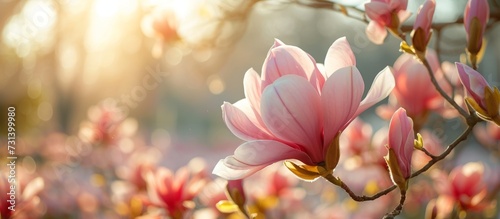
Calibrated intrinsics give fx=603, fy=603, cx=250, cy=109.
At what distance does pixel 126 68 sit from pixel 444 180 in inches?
195

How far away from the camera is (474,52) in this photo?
2.64 feet

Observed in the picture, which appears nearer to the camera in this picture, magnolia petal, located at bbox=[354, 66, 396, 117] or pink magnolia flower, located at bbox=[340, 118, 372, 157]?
magnolia petal, located at bbox=[354, 66, 396, 117]

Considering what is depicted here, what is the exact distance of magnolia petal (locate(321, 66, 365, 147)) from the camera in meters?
0.57

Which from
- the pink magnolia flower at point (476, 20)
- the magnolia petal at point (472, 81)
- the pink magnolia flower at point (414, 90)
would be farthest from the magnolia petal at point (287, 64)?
the pink magnolia flower at point (414, 90)

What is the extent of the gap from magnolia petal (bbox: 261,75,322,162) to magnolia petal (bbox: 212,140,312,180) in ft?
0.05

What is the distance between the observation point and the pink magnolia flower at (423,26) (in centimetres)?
77

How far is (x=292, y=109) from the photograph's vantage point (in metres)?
0.57

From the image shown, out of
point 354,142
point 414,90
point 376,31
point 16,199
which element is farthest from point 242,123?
point 354,142

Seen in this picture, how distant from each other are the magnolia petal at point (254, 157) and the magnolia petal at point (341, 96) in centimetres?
5

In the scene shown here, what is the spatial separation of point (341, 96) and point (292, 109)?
0.16ft

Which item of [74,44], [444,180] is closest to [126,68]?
[74,44]

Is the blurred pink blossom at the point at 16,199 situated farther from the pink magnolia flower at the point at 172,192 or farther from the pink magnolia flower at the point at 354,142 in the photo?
the pink magnolia flower at the point at 354,142

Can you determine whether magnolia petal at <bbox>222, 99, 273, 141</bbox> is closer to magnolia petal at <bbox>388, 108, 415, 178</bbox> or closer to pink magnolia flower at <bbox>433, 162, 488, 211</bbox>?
magnolia petal at <bbox>388, 108, 415, 178</bbox>

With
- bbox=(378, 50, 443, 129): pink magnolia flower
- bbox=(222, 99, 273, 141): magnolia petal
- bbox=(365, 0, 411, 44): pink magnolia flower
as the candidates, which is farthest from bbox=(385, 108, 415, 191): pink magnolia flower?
bbox=(378, 50, 443, 129): pink magnolia flower
